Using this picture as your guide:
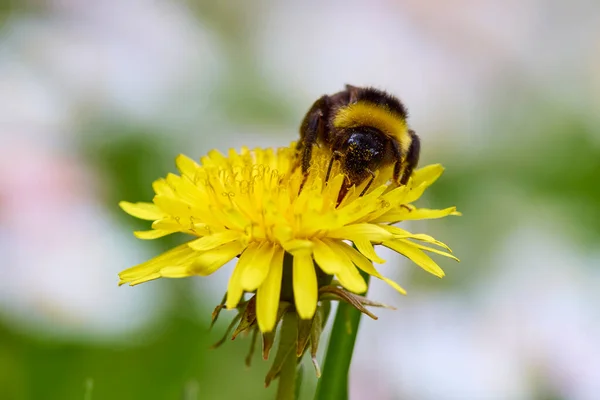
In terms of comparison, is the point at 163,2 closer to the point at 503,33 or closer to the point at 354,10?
the point at 354,10

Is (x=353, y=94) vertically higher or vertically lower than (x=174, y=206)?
higher

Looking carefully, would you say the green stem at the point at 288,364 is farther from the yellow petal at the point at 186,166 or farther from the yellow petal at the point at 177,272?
the yellow petal at the point at 186,166

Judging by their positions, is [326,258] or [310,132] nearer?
[326,258]

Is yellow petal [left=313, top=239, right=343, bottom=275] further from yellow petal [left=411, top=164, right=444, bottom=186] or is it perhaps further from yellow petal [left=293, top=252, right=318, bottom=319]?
yellow petal [left=411, top=164, right=444, bottom=186]

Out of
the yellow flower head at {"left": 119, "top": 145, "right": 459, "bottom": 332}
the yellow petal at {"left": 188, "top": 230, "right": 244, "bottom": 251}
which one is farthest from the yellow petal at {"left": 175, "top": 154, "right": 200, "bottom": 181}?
the yellow petal at {"left": 188, "top": 230, "right": 244, "bottom": 251}

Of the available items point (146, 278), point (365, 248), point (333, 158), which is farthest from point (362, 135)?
point (146, 278)

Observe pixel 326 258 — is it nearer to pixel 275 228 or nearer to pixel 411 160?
pixel 275 228
